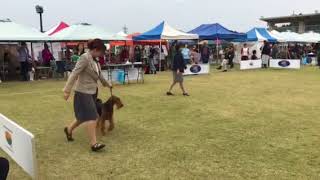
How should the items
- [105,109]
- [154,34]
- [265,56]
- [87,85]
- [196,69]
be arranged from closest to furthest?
[87,85] → [105,109] → [196,69] → [154,34] → [265,56]

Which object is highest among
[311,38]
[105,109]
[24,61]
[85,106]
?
[311,38]

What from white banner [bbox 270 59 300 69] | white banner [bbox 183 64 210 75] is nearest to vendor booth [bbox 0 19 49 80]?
white banner [bbox 183 64 210 75]

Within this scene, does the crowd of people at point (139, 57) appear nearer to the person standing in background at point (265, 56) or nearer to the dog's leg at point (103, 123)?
the person standing in background at point (265, 56)

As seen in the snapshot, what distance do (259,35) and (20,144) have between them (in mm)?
24758

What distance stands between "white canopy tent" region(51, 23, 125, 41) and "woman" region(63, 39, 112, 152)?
41.0 ft

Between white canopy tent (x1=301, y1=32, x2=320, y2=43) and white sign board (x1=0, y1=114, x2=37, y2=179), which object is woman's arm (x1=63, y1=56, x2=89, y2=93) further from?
white canopy tent (x1=301, y1=32, x2=320, y2=43)

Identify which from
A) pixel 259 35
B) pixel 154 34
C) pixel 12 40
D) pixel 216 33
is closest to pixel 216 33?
pixel 216 33

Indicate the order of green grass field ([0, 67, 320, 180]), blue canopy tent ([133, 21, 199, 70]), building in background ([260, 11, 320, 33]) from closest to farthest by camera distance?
green grass field ([0, 67, 320, 180]), blue canopy tent ([133, 21, 199, 70]), building in background ([260, 11, 320, 33])

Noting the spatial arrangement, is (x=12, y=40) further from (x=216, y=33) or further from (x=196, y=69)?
(x=216, y=33)

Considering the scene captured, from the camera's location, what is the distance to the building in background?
7531cm

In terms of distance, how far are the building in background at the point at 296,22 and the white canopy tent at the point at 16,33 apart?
2461 inches

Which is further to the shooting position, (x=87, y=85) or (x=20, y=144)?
(x=87, y=85)

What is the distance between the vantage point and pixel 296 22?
264 ft

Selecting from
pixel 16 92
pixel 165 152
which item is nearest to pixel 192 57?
pixel 16 92
